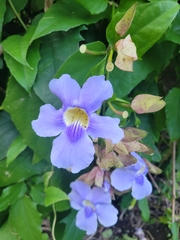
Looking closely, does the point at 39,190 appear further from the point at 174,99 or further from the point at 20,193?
the point at 174,99

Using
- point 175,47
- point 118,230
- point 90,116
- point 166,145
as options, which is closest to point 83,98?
point 90,116

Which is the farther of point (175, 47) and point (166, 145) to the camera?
point (166, 145)

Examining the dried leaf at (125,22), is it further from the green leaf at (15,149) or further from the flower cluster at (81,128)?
the green leaf at (15,149)

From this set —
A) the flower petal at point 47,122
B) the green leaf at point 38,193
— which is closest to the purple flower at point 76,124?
the flower petal at point 47,122

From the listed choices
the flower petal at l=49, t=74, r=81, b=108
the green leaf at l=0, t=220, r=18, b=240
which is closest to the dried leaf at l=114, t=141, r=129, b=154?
the flower petal at l=49, t=74, r=81, b=108

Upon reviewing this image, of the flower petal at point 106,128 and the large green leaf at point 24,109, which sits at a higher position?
the flower petal at point 106,128

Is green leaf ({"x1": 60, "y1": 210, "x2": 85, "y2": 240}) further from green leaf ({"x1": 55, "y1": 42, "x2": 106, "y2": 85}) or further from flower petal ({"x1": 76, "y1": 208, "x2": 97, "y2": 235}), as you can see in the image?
green leaf ({"x1": 55, "y1": 42, "x2": 106, "y2": 85})
